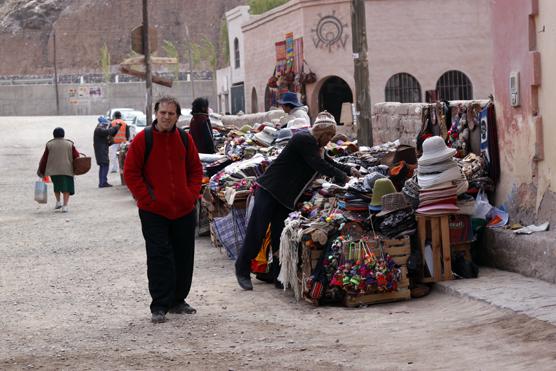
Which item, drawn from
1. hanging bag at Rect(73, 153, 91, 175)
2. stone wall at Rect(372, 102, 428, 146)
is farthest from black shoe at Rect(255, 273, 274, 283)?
hanging bag at Rect(73, 153, 91, 175)

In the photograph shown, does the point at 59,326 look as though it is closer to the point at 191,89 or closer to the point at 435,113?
the point at 435,113

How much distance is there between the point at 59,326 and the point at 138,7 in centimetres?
12412

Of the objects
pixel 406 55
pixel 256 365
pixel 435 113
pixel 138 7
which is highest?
pixel 138 7

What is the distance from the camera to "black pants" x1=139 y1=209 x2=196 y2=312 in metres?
7.98

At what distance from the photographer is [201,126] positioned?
13977 mm

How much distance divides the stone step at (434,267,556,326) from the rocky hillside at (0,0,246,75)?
116m

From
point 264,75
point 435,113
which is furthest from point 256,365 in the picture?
point 264,75

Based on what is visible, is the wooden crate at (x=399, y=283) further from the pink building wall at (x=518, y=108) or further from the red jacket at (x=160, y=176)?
the red jacket at (x=160, y=176)

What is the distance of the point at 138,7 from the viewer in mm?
129000

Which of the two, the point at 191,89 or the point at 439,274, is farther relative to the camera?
the point at 191,89

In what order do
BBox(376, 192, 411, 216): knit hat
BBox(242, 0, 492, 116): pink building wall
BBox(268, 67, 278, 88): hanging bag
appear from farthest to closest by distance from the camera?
1. BBox(268, 67, 278, 88): hanging bag
2. BBox(242, 0, 492, 116): pink building wall
3. BBox(376, 192, 411, 216): knit hat

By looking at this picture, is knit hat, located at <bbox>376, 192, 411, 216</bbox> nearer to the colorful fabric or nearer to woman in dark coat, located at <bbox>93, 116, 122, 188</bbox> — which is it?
the colorful fabric

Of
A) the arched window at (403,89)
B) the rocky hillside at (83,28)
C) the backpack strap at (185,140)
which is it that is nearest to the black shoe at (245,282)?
the backpack strap at (185,140)

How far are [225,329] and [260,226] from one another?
→ 179cm
